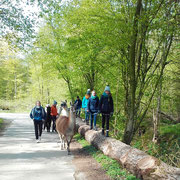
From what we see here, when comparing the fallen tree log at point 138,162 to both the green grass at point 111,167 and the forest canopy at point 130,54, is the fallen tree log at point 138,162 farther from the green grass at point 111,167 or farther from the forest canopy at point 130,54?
the forest canopy at point 130,54

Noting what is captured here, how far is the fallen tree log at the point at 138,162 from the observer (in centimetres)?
480

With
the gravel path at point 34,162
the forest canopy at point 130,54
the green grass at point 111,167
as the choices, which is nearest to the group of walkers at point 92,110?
the forest canopy at point 130,54

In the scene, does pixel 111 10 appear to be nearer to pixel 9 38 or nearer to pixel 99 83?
pixel 9 38

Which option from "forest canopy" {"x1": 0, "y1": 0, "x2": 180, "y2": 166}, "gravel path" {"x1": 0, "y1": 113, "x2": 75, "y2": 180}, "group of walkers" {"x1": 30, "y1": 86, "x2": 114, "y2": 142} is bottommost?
"gravel path" {"x1": 0, "y1": 113, "x2": 75, "y2": 180}

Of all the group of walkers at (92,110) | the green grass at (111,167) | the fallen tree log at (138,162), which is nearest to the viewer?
the fallen tree log at (138,162)

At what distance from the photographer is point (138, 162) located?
5.75 metres

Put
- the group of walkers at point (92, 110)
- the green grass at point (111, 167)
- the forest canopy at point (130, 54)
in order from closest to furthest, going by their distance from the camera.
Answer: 1. the green grass at point (111, 167)
2. the forest canopy at point (130, 54)
3. the group of walkers at point (92, 110)

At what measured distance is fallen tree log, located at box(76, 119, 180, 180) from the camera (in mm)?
4804

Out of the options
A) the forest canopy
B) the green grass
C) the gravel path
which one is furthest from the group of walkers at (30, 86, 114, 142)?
the gravel path

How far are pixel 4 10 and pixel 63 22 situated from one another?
3994 millimetres

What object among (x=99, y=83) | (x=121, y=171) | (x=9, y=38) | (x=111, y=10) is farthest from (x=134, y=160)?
(x=99, y=83)

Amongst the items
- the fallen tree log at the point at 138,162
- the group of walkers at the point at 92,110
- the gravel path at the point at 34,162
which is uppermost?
the group of walkers at the point at 92,110

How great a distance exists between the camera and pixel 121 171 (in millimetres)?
Answer: 6133

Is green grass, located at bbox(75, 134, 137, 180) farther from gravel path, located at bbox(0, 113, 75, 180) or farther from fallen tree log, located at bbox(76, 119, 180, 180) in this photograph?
gravel path, located at bbox(0, 113, 75, 180)
